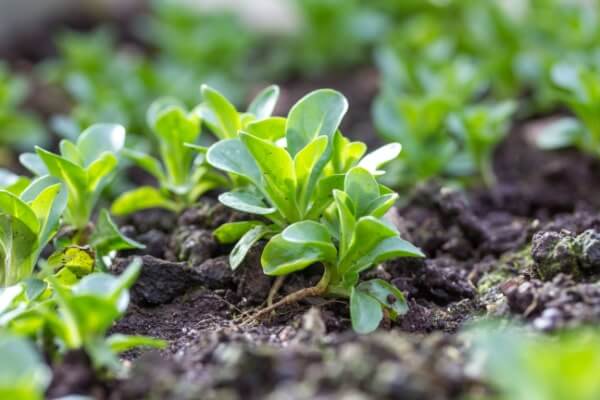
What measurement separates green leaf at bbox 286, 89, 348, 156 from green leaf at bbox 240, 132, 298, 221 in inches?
3.3

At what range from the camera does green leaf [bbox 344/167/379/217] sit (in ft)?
5.69

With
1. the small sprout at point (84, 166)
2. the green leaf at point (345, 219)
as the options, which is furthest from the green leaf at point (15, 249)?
the green leaf at point (345, 219)

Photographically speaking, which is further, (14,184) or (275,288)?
(14,184)

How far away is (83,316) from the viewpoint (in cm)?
147

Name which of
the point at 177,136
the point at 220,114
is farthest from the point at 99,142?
the point at 220,114

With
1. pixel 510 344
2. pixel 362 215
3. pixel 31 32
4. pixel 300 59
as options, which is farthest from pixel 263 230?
pixel 31 32

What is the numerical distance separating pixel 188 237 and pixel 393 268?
1.62 feet

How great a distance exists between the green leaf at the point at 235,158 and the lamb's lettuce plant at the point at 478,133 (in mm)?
1011

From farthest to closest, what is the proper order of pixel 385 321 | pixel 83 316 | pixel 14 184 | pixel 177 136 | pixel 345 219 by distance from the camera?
pixel 177 136 < pixel 14 184 < pixel 385 321 < pixel 345 219 < pixel 83 316

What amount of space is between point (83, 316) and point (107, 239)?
58 cm

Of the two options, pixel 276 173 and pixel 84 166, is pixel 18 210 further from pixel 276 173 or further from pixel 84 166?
pixel 276 173

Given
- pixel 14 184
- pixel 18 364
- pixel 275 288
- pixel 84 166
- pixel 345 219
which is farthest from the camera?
pixel 84 166

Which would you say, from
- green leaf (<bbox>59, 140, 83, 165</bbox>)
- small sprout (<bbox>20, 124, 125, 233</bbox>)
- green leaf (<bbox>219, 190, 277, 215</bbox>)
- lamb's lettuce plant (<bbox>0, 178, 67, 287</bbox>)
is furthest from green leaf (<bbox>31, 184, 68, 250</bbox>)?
green leaf (<bbox>219, 190, 277, 215</bbox>)

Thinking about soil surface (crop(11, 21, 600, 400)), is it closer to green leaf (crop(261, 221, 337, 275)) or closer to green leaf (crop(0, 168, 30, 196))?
green leaf (crop(261, 221, 337, 275))
